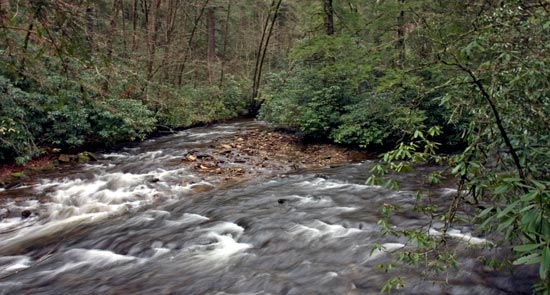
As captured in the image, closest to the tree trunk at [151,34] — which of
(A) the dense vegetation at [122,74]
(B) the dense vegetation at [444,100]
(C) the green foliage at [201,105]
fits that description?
(A) the dense vegetation at [122,74]

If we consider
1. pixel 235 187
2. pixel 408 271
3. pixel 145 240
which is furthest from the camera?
pixel 235 187

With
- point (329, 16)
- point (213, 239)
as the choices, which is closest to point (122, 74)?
point (329, 16)

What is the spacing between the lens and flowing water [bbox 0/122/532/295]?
441 centimetres

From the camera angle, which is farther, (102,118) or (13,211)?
(102,118)

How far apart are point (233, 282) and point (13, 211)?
5.42 metres

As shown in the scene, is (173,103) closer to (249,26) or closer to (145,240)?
(145,240)

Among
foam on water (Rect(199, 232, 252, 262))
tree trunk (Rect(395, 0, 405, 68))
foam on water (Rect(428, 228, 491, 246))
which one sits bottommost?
foam on water (Rect(199, 232, 252, 262))

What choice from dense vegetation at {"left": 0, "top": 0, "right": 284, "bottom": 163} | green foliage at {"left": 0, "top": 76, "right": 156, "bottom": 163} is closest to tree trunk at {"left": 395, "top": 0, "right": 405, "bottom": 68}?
dense vegetation at {"left": 0, "top": 0, "right": 284, "bottom": 163}

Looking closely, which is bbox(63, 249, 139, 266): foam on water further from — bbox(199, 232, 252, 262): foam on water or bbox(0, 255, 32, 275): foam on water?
bbox(199, 232, 252, 262): foam on water

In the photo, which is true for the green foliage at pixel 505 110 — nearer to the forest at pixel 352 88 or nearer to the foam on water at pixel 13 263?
the forest at pixel 352 88

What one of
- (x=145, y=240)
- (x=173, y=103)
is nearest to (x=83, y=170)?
(x=145, y=240)

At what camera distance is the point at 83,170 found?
10.2 metres

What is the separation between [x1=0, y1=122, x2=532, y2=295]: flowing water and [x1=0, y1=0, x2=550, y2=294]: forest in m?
0.55

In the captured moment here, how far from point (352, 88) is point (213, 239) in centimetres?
800
